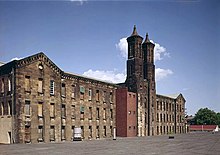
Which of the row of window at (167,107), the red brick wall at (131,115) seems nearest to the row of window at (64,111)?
the red brick wall at (131,115)

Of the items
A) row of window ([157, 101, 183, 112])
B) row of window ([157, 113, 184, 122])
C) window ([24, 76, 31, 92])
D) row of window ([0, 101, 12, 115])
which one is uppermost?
window ([24, 76, 31, 92])

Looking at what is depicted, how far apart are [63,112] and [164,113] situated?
40.0 m

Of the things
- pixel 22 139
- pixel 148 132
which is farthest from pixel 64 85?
pixel 148 132

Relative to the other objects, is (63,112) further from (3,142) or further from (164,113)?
(164,113)

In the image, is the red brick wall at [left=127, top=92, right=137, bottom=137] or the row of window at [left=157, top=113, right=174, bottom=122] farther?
the row of window at [left=157, top=113, right=174, bottom=122]

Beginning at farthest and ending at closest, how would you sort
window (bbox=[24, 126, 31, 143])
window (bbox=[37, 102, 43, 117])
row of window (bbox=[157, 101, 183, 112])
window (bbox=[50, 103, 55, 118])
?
row of window (bbox=[157, 101, 183, 112])
window (bbox=[50, 103, 55, 118])
window (bbox=[37, 102, 43, 117])
window (bbox=[24, 126, 31, 143])

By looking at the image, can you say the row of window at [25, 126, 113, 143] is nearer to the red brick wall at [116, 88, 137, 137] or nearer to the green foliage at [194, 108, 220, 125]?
the red brick wall at [116, 88, 137, 137]

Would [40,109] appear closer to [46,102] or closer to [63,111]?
[46,102]

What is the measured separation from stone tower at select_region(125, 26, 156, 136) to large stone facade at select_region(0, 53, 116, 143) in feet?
43.9

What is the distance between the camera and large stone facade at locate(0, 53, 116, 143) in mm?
37219

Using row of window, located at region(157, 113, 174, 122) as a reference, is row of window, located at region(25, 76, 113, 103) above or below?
above

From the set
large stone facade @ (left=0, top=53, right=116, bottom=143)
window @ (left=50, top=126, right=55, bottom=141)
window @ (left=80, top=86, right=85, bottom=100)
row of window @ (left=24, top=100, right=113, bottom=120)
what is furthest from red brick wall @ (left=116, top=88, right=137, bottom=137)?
window @ (left=50, top=126, right=55, bottom=141)

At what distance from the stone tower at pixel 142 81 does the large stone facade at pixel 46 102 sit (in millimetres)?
13388

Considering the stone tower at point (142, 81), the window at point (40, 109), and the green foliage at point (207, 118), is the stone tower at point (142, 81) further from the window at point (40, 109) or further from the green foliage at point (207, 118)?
the green foliage at point (207, 118)
